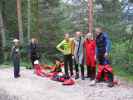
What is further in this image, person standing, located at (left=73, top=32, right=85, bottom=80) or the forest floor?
person standing, located at (left=73, top=32, right=85, bottom=80)

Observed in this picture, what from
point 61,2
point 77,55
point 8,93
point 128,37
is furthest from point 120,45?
point 61,2

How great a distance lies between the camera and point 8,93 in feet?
47.7

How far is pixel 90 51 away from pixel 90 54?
0.11 metres

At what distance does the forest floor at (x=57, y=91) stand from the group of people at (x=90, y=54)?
366 millimetres

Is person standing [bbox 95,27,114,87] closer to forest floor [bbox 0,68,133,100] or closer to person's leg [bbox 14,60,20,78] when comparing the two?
forest floor [bbox 0,68,133,100]

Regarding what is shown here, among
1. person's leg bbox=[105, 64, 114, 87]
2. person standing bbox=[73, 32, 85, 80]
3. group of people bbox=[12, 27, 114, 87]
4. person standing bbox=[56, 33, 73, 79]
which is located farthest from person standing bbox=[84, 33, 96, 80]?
person's leg bbox=[105, 64, 114, 87]

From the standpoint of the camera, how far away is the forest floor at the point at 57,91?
13.2 m

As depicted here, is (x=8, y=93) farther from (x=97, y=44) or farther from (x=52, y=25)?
(x=52, y=25)

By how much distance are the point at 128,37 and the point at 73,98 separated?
9.94m

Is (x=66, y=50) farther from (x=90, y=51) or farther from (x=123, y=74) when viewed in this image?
(x=123, y=74)

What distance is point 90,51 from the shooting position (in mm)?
15641

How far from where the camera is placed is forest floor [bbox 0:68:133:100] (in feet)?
43.4

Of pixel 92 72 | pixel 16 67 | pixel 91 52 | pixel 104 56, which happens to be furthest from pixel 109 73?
pixel 16 67

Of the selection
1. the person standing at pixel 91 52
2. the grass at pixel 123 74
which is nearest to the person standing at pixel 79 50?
the person standing at pixel 91 52
